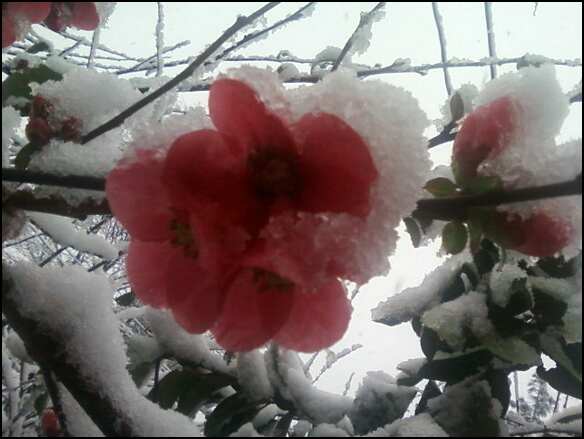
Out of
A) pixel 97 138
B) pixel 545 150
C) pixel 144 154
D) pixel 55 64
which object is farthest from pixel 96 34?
pixel 545 150

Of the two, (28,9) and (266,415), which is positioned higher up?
(28,9)

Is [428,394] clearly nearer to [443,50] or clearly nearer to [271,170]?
[271,170]

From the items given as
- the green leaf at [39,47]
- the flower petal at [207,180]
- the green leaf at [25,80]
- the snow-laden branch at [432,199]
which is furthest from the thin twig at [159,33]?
the flower petal at [207,180]

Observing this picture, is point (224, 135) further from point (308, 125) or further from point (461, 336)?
point (461, 336)

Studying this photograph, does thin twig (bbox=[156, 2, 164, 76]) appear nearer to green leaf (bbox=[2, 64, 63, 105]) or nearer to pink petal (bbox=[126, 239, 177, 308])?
green leaf (bbox=[2, 64, 63, 105])

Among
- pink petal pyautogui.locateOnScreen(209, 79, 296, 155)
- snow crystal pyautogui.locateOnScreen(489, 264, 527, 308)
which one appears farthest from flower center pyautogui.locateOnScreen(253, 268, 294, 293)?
snow crystal pyautogui.locateOnScreen(489, 264, 527, 308)

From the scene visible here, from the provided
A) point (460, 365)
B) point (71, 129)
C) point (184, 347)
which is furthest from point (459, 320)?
point (71, 129)
